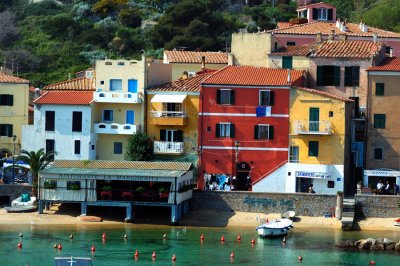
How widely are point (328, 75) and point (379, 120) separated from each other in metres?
5.56

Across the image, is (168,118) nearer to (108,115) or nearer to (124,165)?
(108,115)

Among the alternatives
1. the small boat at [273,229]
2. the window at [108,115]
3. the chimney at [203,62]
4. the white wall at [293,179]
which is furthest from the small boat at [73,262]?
the chimney at [203,62]

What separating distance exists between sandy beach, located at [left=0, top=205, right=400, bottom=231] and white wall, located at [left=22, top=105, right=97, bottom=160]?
622cm

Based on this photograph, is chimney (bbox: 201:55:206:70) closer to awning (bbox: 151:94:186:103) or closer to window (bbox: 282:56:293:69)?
window (bbox: 282:56:293:69)

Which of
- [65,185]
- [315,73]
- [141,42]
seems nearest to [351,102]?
[315,73]

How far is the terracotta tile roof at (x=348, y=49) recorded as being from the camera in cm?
10188

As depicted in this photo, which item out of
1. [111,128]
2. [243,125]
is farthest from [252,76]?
[111,128]

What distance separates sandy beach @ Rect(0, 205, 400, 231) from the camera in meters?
92.9

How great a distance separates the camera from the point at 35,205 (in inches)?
3792

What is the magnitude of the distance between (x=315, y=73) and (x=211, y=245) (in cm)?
2047

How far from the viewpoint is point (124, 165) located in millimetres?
97312

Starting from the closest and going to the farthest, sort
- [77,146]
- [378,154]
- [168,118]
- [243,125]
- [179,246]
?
[179,246] → [243,125] → [378,154] → [168,118] → [77,146]

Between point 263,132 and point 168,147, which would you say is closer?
point 263,132

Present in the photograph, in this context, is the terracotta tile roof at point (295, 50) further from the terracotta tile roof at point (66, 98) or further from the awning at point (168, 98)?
the terracotta tile roof at point (66, 98)
